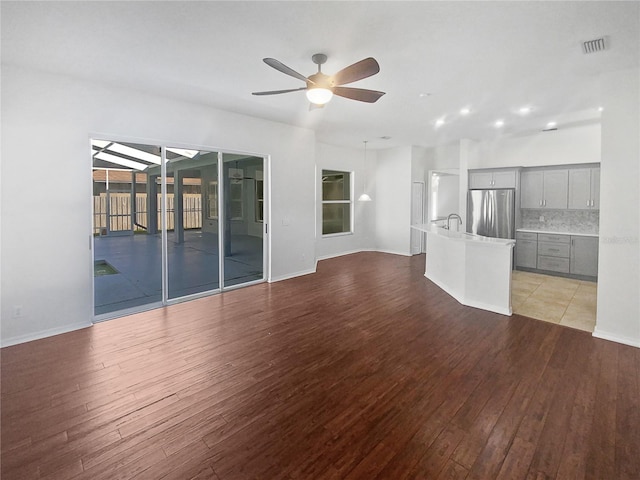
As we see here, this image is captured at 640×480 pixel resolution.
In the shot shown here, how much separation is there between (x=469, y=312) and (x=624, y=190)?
2.12m

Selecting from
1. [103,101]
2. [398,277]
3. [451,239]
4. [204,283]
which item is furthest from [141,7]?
[398,277]

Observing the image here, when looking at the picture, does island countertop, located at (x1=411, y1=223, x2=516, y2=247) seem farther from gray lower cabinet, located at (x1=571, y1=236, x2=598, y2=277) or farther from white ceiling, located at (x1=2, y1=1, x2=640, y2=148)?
gray lower cabinet, located at (x1=571, y1=236, x2=598, y2=277)

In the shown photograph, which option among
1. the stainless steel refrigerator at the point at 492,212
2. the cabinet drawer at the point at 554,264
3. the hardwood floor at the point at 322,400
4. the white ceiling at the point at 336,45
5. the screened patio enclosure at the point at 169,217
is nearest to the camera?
the hardwood floor at the point at 322,400

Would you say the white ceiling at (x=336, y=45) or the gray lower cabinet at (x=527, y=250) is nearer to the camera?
the white ceiling at (x=336, y=45)

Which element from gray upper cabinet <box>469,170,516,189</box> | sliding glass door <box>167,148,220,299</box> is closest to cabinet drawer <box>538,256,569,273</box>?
gray upper cabinet <box>469,170,516,189</box>

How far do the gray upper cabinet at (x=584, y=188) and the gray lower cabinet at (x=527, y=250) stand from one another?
88 cm

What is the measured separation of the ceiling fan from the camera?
2.62m

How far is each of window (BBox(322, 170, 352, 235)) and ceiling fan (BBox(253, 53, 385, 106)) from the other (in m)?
5.07

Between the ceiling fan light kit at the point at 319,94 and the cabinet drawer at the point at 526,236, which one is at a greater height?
the ceiling fan light kit at the point at 319,94

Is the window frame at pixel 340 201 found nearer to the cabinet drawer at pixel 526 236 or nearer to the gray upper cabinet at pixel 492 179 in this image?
the gray upper cabinet at pixel 492 179

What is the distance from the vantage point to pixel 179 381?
8.98ft

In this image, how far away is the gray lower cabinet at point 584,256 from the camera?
229 inches

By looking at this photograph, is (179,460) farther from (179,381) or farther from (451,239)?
(451,239)

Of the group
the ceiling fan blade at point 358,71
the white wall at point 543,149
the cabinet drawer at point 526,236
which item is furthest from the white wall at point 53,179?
the cabinet drawer at point 526,236
